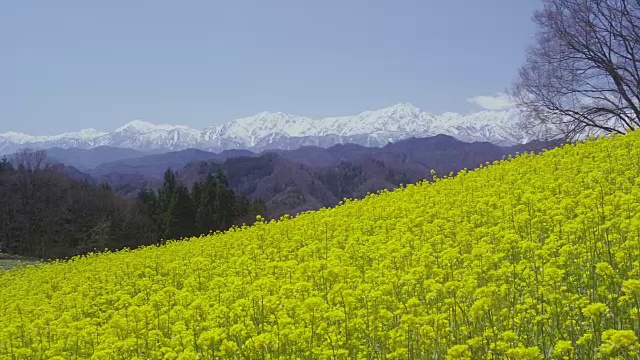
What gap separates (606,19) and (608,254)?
760 inches

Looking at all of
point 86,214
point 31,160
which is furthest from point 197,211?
point 31,160

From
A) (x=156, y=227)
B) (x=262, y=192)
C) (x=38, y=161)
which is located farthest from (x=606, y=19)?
(x=262, y=192)

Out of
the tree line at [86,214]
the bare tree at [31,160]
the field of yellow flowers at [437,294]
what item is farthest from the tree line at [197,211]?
the field of yellow flowers at [437,294]

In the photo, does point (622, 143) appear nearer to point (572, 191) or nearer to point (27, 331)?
point (572, 191)

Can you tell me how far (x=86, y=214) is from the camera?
60.0 m

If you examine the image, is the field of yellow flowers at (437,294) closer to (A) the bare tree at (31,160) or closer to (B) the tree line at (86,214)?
(B) the tree line at (86,214)

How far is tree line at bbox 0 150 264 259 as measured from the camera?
5431 cm

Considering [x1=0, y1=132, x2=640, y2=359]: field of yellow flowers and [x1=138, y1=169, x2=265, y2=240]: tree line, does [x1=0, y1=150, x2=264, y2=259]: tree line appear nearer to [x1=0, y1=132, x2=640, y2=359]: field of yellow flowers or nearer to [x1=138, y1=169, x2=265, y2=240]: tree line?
[x1=138, y1=169, x2=265, y2=240]: tree line

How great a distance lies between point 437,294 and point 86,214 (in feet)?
200

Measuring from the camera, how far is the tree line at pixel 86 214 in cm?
5431

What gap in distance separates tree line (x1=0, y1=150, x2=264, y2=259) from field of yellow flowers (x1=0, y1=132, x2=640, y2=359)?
48.2 m

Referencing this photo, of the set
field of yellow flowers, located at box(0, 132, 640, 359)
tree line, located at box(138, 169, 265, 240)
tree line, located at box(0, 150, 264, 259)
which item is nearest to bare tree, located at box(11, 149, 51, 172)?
tree line, located at box(0, 150, 264, 259)

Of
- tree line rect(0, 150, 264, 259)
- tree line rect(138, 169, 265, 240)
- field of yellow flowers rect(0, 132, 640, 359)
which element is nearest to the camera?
field of yellow flowers rect(0, 132, 640, 359)

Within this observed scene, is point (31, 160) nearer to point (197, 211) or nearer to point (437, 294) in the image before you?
point (197, 211)
